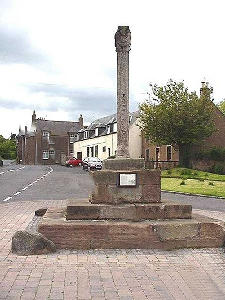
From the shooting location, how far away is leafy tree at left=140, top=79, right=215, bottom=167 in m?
38.8

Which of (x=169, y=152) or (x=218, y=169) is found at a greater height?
(x=169, y=152)

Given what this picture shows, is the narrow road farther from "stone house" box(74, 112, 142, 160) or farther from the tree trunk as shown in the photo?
"stone house" box(74, 112, 142, 160)

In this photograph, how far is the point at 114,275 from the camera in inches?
250

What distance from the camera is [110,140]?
5753cm

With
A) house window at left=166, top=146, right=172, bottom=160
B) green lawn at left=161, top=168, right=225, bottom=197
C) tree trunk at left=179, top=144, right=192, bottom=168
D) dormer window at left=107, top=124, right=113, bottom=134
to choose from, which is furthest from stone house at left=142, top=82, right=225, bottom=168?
dormer window at left=107, top=124, right=113, bottom=134

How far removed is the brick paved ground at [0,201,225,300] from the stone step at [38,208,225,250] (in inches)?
8.3

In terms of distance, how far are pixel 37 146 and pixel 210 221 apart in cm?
7833

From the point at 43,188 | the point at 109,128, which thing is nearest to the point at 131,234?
the point at 43,188

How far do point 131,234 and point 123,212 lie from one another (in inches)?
29.0

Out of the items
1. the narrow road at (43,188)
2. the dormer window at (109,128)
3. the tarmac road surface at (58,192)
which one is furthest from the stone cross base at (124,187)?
the dormer window at (109,128)

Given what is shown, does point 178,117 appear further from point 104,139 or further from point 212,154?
point 104,139

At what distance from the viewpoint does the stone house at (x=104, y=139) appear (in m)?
53.9

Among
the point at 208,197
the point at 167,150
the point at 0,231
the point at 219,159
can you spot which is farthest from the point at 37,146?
the point at 0,231

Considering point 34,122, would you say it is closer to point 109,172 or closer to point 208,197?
point 208,197
